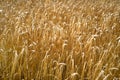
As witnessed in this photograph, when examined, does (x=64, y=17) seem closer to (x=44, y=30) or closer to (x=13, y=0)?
(x=44, y=30)

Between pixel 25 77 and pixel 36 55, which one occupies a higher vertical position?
pixel 36 55

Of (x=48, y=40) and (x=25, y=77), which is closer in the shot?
(x=25, y=77)

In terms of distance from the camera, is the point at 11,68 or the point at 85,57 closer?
the point at 11,68

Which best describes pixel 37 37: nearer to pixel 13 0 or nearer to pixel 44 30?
pixel 44 30

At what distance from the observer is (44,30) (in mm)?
2416

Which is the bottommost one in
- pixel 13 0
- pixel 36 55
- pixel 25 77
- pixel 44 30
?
pixel 25 77

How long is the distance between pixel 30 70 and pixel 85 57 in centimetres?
50

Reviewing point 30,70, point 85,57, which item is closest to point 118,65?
point 85,57

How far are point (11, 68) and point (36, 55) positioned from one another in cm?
25

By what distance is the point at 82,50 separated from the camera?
204 cm

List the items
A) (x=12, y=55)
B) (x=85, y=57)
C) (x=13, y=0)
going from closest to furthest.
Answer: (x=12, y=55)
(x=85, y=57)
(x=13, y=0)

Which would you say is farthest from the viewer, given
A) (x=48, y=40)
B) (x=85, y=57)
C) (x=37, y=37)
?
(x=37, y=37)

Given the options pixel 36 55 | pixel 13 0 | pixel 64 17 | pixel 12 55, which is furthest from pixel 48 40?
pixel 13 0

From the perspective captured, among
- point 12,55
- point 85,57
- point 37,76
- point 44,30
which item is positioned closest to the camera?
point 37,76
